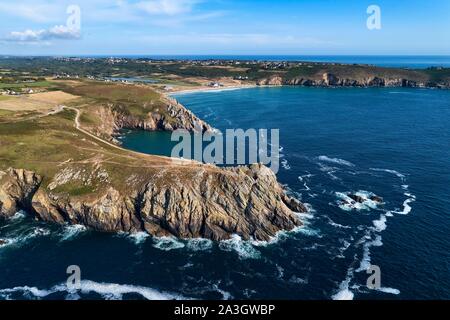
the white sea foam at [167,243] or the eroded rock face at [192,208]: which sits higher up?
the eroded rock face at [192,208]

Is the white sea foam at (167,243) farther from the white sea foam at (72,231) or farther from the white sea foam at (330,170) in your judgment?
the white sea foam at (330,170)

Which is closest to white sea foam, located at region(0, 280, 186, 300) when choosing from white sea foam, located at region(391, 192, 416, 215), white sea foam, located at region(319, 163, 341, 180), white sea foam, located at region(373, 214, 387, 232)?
white sea foam, located at region(373, 214, 387, 232)

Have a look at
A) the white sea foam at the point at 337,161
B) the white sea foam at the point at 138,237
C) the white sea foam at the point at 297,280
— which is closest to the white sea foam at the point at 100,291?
the white sea foam at the point at 138,237

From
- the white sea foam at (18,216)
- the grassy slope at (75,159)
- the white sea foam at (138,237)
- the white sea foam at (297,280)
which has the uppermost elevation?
the grassy slope at (75,159)

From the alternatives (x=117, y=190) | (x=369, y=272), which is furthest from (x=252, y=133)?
(x=369, y=272)

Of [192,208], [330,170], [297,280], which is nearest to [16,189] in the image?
[192,208]

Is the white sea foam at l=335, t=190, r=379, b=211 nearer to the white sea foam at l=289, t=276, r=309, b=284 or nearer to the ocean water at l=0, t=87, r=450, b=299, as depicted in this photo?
the ocean water at l=0, t=87, r=450, b=299
